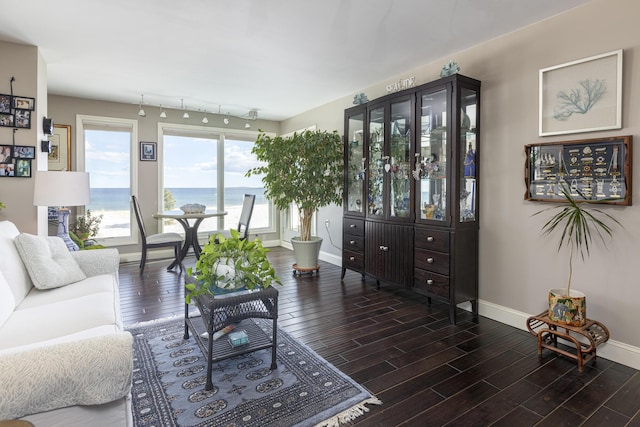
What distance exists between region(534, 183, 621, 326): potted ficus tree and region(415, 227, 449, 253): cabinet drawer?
2.58 ft

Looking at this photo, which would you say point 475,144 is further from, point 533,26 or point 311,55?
point 311,55

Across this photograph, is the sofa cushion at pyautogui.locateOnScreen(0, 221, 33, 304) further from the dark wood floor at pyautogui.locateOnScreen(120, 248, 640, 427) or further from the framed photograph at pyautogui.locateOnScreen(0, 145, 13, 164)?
the framed photograph at pyautogui.locateOnScreen(0, 145, 13, 164)

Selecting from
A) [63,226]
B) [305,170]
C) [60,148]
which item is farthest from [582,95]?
[60,148]

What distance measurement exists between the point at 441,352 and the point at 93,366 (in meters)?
2.18

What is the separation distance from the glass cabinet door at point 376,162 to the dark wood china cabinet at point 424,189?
0.04 ft

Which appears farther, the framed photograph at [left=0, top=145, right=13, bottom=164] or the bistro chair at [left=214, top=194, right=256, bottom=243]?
the bistro chair at [left=214, top=194, right=256, bottom=243]

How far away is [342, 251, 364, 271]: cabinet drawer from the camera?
13.7 feet

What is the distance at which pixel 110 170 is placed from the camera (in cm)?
546

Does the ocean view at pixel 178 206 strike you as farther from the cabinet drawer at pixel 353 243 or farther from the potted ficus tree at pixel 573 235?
the potted ficus tree at pixel 573 235

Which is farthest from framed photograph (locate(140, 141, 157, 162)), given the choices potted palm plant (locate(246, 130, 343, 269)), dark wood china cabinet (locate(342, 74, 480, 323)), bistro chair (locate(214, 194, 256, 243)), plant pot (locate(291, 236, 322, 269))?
dark wood china cabinet (locate(342, 74, 480, 323))

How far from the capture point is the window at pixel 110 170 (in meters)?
5.32

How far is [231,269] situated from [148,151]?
437cm

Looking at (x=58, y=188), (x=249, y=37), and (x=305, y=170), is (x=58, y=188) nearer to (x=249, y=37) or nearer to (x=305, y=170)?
(x=249, y=37)

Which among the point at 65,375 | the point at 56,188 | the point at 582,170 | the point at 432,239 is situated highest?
the point at 582,170
